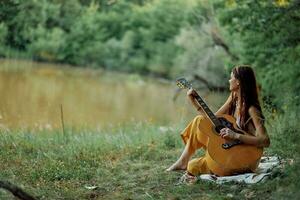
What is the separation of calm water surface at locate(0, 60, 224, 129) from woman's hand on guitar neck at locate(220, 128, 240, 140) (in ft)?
14.8

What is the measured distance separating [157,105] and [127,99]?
1974 millimetres

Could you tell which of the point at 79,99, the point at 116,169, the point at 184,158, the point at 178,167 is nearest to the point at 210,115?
the point at 184,158

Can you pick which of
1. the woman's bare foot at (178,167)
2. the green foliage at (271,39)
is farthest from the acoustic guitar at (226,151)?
the green foliage at (271,39)

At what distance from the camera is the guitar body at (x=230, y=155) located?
509cm

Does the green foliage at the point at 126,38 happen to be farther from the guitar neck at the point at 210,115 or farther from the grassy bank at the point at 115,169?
the guitar neck at the point at 210,115

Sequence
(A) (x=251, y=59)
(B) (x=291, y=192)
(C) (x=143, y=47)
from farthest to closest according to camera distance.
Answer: (C) (x=143, y=47) → (A) (x=251, y=59) → (B) (x=291, y=192)

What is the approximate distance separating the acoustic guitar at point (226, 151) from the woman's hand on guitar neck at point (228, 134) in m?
0.07

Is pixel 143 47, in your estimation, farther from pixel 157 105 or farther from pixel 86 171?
pixel 86 171

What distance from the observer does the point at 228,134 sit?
503cm

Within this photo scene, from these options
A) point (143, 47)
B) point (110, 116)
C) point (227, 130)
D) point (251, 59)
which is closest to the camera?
point (227, 130)

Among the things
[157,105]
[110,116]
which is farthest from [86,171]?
[157,105]

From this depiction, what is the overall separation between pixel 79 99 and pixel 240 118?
17639mm

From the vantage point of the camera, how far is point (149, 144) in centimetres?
750

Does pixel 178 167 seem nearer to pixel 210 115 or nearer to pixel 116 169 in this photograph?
pixel 116 169
